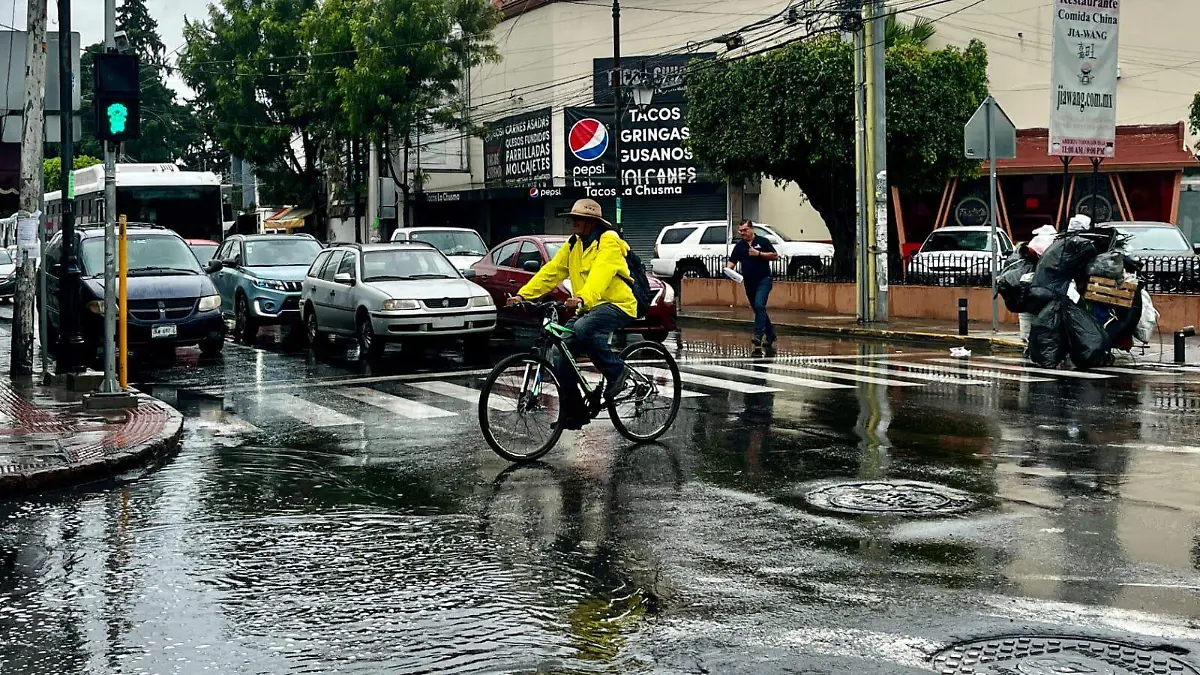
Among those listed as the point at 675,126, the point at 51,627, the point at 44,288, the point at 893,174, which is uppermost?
the point at 675,126

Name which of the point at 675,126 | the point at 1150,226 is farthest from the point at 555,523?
the point at 675,126

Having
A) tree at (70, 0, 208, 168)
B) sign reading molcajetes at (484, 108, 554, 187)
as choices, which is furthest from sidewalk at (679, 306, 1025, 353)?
tree at (70, 0, 208, 168)

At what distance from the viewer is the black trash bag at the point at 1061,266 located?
15.8m

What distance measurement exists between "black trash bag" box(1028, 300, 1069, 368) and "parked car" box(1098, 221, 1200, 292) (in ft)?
4.39

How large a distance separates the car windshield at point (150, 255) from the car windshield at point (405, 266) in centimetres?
238

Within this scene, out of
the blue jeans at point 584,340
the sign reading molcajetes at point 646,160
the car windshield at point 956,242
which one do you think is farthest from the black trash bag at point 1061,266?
the sign reading molcajetes at point 646,160

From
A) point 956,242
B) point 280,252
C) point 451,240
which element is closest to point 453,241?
point 451,240

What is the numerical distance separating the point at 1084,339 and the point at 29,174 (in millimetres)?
11673

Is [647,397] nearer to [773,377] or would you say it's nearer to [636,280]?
[636,280]

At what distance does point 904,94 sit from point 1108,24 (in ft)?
22.6

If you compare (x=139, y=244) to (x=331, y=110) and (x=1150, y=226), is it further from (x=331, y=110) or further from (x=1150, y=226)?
(x=331, y=110)

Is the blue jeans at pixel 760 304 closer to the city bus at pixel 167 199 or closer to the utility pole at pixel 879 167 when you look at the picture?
the utility pole at pixel 879 167

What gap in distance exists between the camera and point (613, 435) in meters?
11.1

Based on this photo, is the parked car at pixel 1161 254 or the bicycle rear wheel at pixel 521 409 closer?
the bicycle rear wheel at pixel 521 409
